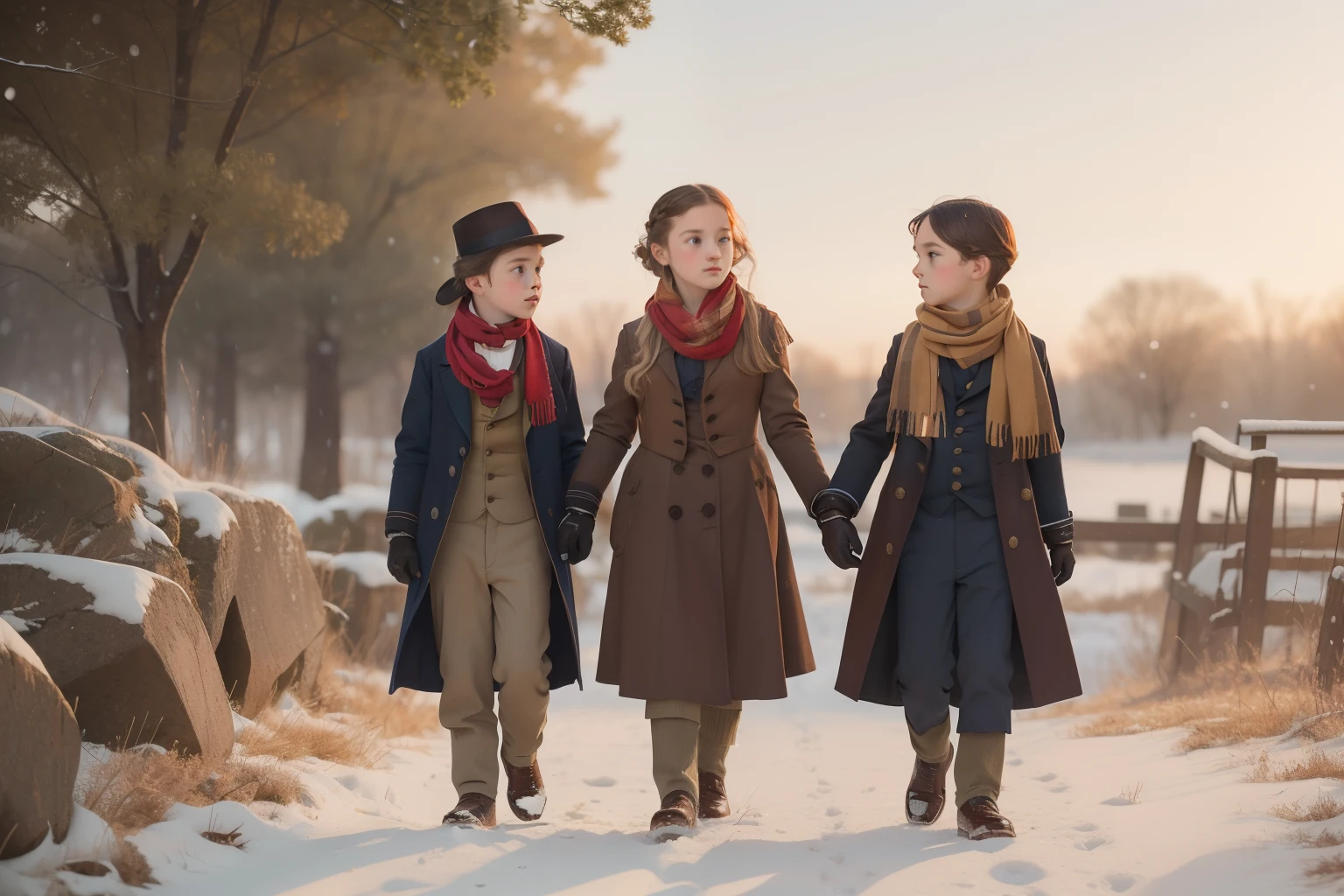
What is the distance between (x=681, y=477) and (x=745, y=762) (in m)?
2.39

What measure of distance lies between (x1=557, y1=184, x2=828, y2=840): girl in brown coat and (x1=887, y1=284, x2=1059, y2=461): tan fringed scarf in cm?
37

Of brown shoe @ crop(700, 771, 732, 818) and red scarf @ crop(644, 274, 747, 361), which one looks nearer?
red scarf @ crop(644, 274, 747, 361)

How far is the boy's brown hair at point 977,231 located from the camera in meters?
3.61

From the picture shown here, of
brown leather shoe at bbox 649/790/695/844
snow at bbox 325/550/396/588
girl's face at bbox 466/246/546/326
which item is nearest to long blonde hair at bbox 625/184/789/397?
girl's face at bbox 466/246/546/326

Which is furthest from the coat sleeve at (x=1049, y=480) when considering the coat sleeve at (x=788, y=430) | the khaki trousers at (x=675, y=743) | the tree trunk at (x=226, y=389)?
the tree trunk at (x=226, y=389)

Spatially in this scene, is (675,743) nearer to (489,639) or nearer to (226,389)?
(489,639)

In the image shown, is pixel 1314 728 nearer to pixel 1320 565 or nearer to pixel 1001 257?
pixel 1001 257

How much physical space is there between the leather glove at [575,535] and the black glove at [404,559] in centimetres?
45

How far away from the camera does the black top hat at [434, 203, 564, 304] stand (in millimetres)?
3756

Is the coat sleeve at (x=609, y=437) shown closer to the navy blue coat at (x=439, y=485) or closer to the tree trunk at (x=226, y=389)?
the navy blue coat at (x=439, y=485)

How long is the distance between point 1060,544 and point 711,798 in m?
1.38

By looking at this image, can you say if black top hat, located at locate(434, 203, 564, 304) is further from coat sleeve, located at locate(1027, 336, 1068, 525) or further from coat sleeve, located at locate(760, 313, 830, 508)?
coat sleeve, located at locate(1027, 336, 1068, 525)

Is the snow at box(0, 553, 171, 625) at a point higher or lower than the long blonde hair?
lower

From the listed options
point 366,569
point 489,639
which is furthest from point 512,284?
point 366,569
